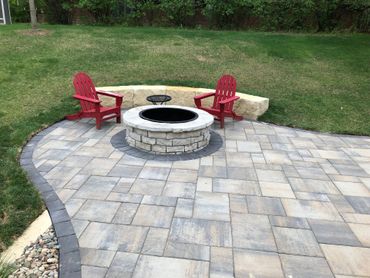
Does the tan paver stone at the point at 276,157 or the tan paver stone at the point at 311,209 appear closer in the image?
the tan paver stone at the point at 311,209

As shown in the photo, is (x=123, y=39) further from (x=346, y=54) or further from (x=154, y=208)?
(x=154, y=208)

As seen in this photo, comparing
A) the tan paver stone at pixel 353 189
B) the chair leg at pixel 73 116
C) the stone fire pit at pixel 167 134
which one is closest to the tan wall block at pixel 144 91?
the chair leg at pixel 73 116

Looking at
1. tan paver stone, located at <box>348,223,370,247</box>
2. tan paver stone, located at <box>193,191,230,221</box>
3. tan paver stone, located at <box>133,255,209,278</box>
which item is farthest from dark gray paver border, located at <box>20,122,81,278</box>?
tan paver stone, located at <box>348,223,370,247</box>

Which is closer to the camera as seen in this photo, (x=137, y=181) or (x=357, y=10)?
(x=137, y=181)

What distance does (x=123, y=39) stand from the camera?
1148 centimetres

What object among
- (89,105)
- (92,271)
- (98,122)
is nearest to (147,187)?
(92,271)

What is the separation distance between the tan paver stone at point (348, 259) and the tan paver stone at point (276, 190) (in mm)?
945

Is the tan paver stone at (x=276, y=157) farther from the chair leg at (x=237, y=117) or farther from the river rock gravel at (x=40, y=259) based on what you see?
the river rock gravel at (x=40, y=259)

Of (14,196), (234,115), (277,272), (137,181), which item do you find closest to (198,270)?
(277,272)

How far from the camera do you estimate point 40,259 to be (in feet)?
9.29

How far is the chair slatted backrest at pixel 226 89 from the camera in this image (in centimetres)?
648

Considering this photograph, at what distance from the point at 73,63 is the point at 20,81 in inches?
62.7

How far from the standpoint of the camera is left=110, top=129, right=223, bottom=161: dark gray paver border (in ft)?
16.2

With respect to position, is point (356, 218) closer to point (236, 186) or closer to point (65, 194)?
point (236, 186)
